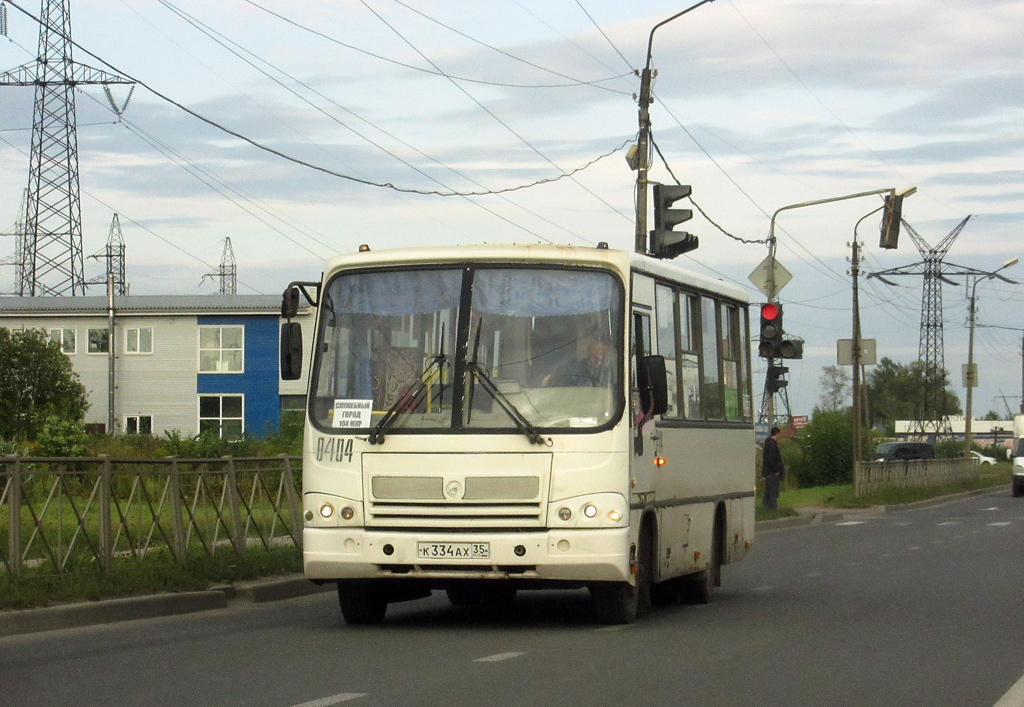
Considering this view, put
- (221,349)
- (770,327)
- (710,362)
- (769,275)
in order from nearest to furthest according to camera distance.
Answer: (710,362) < (770,327) < (769,275) < (221,349)

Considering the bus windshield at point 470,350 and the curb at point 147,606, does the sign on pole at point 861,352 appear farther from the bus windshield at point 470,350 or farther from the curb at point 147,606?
the bus windshield at point 470,350

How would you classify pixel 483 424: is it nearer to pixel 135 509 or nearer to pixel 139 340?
pixel 135 509

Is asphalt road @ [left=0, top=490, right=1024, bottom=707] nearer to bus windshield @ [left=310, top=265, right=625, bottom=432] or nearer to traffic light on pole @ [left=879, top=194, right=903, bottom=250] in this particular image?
bus windshield @ [left=310, top=265, right=625, bottom=432]

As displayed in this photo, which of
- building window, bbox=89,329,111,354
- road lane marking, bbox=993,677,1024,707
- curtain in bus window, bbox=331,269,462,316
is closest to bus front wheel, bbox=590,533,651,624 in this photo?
curtain in bus window, bbox=331,269,462,316

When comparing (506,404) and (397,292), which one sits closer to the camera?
(506,404)

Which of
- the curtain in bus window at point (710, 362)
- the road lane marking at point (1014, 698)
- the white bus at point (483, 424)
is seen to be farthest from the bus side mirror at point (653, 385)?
the road lane marking at point (1014, 698)

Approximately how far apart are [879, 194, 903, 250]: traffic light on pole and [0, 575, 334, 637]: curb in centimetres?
1469

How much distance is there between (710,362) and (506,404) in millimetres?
3548

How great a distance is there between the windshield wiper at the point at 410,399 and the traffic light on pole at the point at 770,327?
41.4 ft

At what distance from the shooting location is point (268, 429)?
66000 mm

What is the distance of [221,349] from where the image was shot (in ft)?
234

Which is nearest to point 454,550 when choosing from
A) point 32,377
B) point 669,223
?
point 669,223

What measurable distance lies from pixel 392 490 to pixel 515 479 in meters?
0.89

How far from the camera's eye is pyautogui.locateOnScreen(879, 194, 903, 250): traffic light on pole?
27094 millimetres
